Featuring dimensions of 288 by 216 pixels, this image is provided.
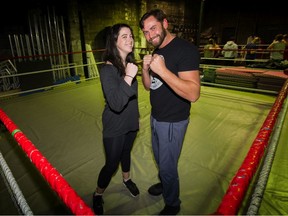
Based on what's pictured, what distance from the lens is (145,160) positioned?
8.86ft

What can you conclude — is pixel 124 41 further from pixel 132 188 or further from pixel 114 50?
pixel 132 188

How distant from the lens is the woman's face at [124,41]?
1.55 meters

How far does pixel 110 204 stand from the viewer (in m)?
2.01

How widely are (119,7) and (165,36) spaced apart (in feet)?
30.2

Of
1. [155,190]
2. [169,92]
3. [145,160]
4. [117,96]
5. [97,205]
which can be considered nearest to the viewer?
[117,96]

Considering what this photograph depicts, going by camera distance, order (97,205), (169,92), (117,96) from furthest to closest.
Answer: (97,205) < (169,92) < (117,96)

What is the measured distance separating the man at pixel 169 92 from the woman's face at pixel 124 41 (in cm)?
12

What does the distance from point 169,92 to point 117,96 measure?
0.40 m

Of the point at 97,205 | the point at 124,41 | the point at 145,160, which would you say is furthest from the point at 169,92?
the point at 145,160

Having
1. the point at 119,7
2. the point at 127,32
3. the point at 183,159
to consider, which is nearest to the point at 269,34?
the point at 119,7

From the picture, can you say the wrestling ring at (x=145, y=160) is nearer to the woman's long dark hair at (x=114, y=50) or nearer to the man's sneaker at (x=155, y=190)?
the man's sneaker at (x=155, y=190)

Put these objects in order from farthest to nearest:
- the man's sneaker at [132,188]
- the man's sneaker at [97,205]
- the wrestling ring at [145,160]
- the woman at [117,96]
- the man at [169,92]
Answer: the man's sneaker at [132,188] < the man's sneaker at [97,205] < the woman at [117,96] < the man at [169,92] < the wrestling ring at [145,160]

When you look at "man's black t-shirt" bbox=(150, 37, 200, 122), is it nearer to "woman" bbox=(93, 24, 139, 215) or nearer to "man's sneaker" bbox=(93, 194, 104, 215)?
"woman" bbox=(93, 24, 139, 215)

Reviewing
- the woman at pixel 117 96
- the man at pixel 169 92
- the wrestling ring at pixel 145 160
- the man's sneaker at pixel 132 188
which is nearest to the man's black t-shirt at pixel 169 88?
the man at pixel 169 92
